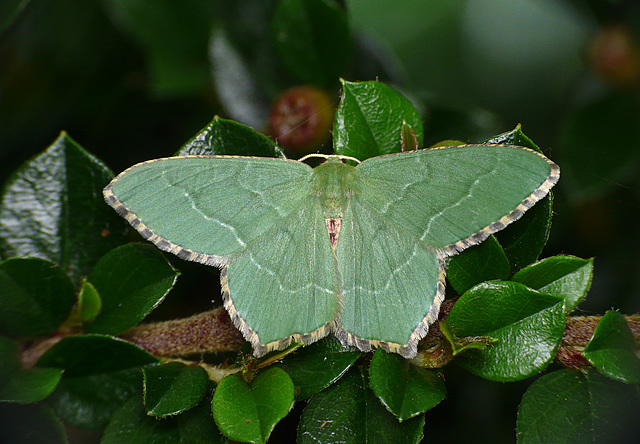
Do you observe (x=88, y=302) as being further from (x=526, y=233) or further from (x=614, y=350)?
(x=614, y=350)

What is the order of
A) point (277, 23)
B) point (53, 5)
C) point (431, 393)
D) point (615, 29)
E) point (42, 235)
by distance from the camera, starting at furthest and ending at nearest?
point (53, 5), point (615, 29), point (277, 23), point (42, 235), point (431, 393)

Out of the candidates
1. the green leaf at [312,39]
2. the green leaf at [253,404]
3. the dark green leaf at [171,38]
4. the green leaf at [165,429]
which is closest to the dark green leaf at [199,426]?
the green leaf at [165,429]

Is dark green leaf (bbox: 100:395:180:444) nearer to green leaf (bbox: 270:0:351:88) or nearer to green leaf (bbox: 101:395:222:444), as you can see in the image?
green leaf (bbox: 101:395:222:444)

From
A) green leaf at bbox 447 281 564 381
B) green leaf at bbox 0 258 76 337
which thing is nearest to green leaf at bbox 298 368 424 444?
green leaf at bbox 447 281 564 381

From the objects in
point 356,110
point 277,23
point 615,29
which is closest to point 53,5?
point 277,23

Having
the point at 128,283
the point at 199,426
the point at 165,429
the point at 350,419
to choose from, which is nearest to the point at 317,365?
the point at 350,419

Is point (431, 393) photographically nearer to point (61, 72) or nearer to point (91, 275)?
point (91, 275)
